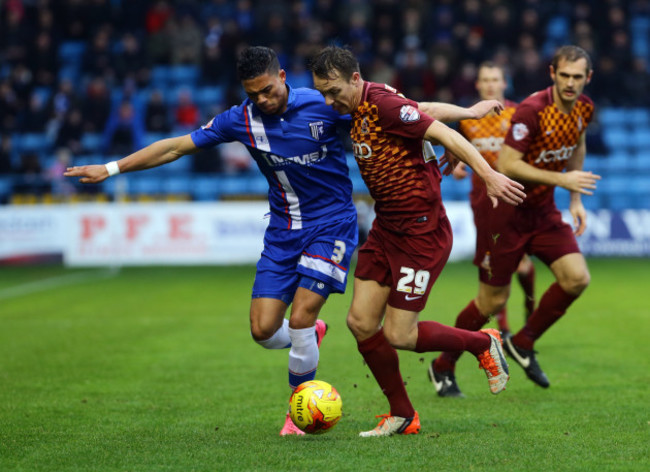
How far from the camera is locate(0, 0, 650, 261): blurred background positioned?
60.7ft

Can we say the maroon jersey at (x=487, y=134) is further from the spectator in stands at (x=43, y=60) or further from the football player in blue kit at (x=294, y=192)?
the spectator in stands at (x=43, y=60)

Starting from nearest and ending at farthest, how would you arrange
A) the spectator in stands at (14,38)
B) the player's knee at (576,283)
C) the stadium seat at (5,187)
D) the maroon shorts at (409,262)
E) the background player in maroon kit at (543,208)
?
the maroon shorts at (409,262) → the background player in maroon kit at (543,208) → the player's knee at (576,283) → the stadium seat at (5,187) → the spectator in stands at (14,38)

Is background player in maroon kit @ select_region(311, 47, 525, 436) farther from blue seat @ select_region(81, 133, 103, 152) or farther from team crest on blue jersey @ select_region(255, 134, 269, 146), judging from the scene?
blue seat @ select_region(81, 133, 103, 152)

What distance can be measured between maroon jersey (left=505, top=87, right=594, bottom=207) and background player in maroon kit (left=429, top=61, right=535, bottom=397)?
1.65ft

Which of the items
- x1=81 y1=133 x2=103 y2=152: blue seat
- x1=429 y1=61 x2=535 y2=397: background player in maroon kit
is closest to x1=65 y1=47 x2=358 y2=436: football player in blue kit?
x1=429 y1=61 x2=535 y2=397: background player in maroon kit

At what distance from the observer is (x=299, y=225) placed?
20.1ft

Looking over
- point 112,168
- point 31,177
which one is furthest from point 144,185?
point 112,168

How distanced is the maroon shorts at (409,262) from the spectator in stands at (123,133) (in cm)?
1420

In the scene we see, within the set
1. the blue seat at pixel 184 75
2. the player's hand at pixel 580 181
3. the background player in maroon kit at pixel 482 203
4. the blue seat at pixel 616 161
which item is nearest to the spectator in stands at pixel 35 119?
the blue seat at pixel 184 75

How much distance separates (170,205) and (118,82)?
5875 millimetres

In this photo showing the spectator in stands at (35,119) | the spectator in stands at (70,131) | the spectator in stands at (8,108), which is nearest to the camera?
the spectator in stands at (70,131)

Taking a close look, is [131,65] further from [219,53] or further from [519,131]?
[519,131]

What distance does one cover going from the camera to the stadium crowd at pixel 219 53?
19438 mm

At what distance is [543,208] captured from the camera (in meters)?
7.02
